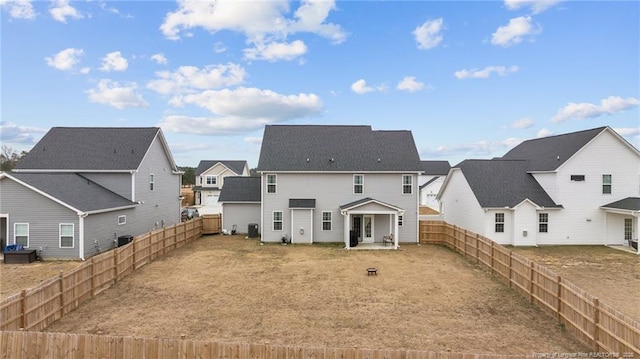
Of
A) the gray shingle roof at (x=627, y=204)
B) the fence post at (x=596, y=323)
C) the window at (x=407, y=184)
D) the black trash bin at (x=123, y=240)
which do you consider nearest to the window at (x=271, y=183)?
the window at (x=407, y=184)

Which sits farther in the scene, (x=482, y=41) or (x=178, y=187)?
(x=178, y=187)

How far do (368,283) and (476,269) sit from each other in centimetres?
606

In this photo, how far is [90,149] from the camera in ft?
84.9

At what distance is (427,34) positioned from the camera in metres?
23.1

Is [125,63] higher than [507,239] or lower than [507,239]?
higher

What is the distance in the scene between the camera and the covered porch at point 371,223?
907 inches

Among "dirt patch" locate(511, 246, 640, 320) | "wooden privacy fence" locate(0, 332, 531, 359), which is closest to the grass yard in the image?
"wooden privacy fence" locate(0, 332, 531, 359)

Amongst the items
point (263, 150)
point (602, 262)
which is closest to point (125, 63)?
point (263, 150)

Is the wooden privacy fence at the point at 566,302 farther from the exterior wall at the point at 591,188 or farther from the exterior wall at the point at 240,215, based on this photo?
the exterior wall at the point at 240,215

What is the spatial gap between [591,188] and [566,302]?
61.2 ft

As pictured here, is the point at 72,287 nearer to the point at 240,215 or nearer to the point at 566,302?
the point at 566,302

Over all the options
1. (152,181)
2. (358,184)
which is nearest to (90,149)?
(152,181)

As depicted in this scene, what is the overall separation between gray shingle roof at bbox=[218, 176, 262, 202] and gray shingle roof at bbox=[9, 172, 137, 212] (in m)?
6.81

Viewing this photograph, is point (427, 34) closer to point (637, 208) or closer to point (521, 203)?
point (521, 203)
